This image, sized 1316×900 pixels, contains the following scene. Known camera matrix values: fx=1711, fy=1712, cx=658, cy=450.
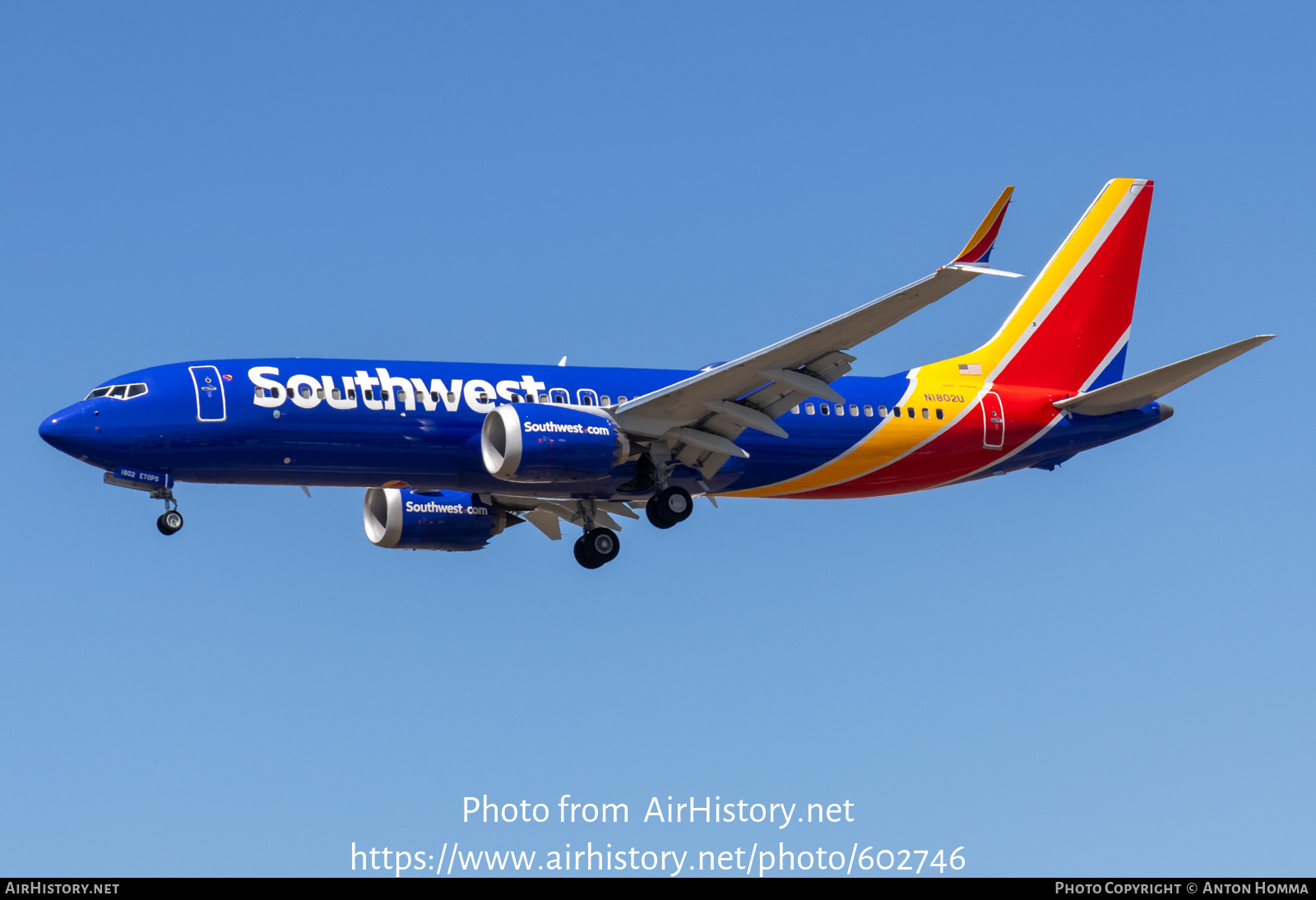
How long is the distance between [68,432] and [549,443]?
384 inches

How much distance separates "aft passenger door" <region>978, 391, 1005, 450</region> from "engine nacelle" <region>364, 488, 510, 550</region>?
39.9 feet

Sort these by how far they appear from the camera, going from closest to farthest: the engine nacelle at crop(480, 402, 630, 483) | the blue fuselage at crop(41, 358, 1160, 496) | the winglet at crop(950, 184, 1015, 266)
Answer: the winglet at crop(950, 184, 1015, 266) < the blue fuselage at crop(41, 358, 1160, 496) < the engine nacelle at crop(480, 402, 630, 483)

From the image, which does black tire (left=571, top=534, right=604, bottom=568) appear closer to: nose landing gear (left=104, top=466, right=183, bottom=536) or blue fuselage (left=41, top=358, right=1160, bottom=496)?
blue fuselage (left=41, top=358, right=1160, bottom=496)

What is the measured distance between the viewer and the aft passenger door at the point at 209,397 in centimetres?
3528

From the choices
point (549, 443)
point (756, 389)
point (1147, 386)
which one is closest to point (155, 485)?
point (549, 443)

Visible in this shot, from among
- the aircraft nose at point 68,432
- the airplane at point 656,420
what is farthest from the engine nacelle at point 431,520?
the aircraft nose at point 68,432

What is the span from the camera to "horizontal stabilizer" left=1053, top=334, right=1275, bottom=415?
118 feet

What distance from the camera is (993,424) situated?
4125 cm

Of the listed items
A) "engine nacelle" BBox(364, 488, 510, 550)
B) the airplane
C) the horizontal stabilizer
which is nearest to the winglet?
the airplane

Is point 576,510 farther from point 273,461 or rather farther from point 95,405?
point 95,405

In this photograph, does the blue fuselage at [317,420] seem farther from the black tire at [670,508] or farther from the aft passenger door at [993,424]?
the aft passenger door at [993,424]

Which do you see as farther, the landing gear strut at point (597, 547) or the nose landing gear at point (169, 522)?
the landing gear strut at point (597, 547)

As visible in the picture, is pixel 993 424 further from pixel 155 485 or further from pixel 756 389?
pixel 155 485

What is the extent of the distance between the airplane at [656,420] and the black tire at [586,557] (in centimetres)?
4
